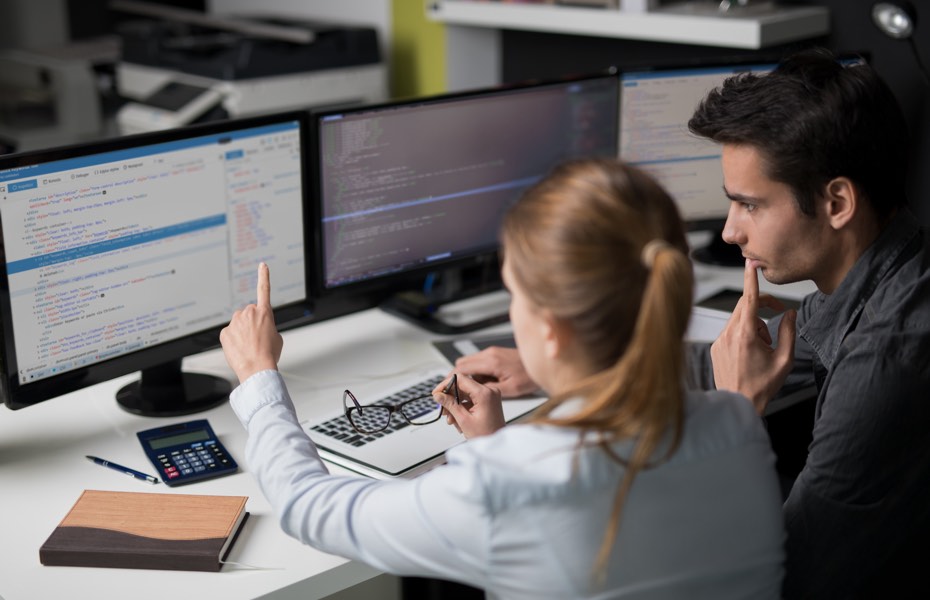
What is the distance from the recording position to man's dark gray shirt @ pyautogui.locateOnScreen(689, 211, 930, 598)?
1299mm

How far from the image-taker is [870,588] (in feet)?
4.65

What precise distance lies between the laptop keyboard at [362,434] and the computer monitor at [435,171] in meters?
0.30

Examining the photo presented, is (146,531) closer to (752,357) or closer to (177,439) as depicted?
(177,439)

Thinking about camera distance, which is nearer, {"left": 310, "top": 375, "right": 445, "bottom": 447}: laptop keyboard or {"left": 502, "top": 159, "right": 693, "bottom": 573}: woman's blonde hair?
{"left": 502, "top": 159, "right": 693, "bottom": 573}: woman's blonde hair

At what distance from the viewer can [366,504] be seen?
1.11 metres

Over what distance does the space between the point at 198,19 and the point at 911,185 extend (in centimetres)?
216

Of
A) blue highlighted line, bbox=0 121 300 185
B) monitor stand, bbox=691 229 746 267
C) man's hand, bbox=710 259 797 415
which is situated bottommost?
monitor stand, bbox=691 229 746 267

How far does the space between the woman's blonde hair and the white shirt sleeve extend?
0.38 ft

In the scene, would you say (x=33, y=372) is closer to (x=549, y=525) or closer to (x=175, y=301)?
(x=175, y=301)

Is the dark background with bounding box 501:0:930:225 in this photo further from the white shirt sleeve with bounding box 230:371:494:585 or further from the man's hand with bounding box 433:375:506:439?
the white shirt sleeve with bounding box 230:371:494:585

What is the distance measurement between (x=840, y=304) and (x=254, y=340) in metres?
0.79

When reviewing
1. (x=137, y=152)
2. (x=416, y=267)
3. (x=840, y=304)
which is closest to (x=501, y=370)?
(x=416, y=267)

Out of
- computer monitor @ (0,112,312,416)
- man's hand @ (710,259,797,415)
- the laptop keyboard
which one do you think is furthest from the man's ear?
computer monitor @ (0,112,312,416)

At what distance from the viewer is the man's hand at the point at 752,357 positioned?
1519 millimetres
